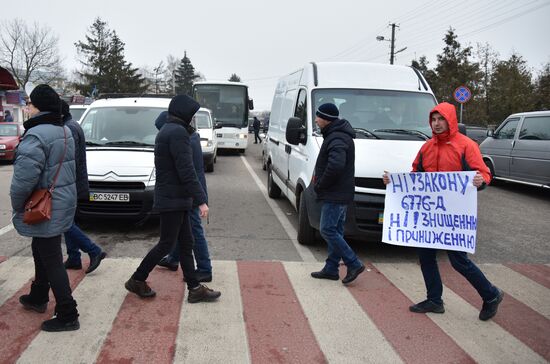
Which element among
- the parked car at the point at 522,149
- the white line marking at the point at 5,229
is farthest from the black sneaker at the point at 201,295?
the parked car at the point at 522,149

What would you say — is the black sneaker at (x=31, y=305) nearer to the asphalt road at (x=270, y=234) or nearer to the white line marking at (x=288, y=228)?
the asphalt road at (x=270, y=234)

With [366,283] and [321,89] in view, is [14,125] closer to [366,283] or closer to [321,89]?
[321,89]

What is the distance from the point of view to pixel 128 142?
791 cm

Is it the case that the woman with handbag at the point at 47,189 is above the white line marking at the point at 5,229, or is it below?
above

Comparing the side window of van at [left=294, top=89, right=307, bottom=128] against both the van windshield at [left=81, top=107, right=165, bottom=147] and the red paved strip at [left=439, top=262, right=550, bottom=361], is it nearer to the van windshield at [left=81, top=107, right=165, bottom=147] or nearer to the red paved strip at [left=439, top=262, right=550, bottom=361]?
the van windshield at [left=81, top=107, right=165, bottom=147]

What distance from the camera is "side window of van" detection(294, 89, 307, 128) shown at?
714 centimetres

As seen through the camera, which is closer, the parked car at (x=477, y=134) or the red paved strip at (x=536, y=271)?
the red paved strip at (x=536, y=271)

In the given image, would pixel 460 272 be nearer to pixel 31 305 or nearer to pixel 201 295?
pixel 201 295

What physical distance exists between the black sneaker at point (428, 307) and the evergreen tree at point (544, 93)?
1226 inches

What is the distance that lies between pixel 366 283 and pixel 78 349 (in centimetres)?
293

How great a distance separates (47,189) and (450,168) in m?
3.26

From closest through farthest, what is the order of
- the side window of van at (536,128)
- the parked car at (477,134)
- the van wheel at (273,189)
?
the van wheel at (273,189) → the side window of van at (536,128) → the parked car at (477,134)

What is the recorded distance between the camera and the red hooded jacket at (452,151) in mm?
4117

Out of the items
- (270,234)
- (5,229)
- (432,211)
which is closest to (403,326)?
(432,211)
